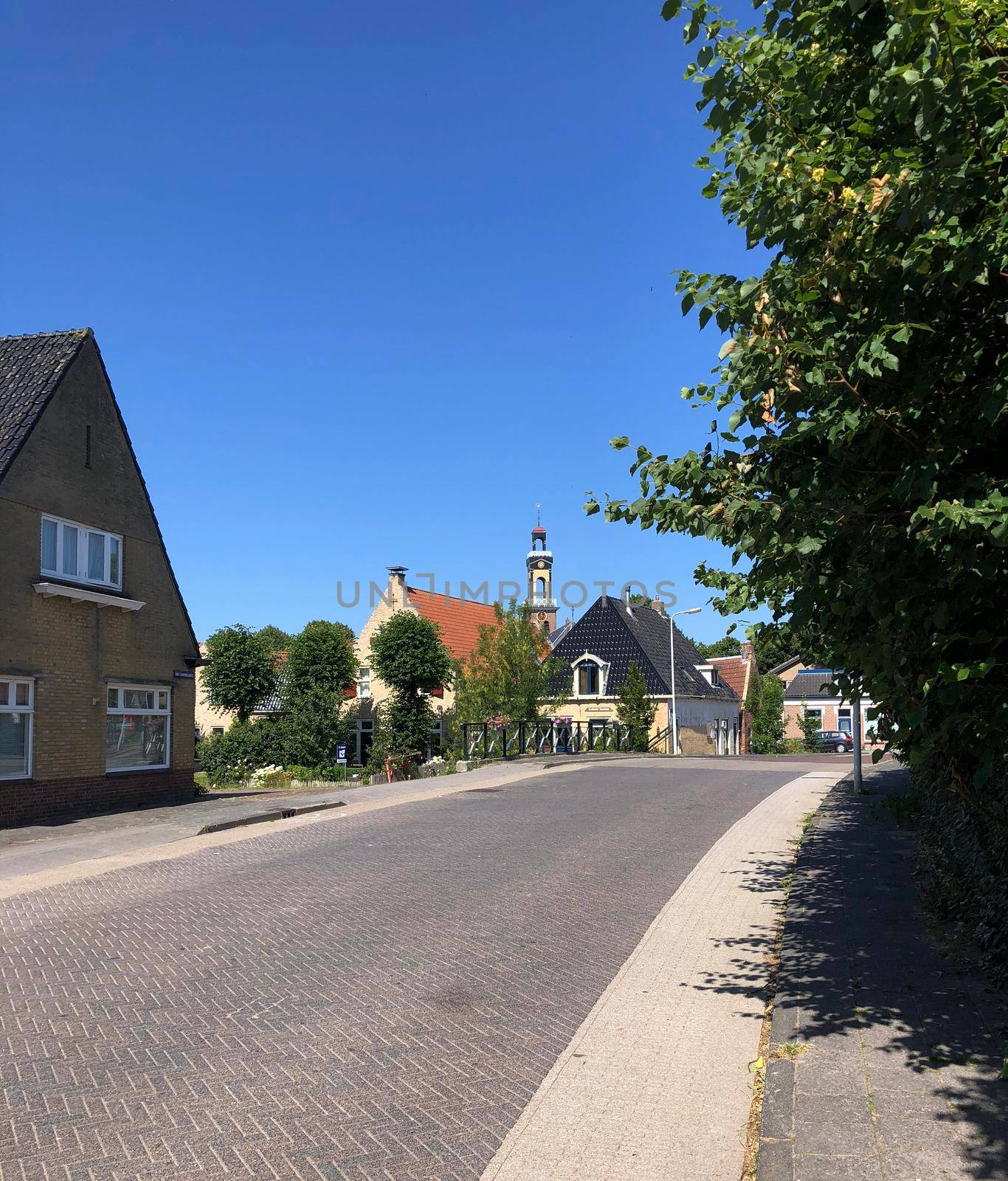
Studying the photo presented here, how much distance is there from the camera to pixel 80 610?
1828 centimetres

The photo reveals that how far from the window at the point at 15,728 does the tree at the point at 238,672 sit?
92.9 ft

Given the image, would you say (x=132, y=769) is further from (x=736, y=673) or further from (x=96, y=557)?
(x=736, y=673)

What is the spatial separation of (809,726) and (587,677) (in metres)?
15.4

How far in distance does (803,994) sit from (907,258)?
448 cm

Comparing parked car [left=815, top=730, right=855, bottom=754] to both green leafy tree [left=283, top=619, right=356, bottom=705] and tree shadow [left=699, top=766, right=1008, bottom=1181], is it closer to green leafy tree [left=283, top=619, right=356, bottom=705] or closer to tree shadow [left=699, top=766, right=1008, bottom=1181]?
green leafy tree [left=283, top=619, right=356, bottom=705]

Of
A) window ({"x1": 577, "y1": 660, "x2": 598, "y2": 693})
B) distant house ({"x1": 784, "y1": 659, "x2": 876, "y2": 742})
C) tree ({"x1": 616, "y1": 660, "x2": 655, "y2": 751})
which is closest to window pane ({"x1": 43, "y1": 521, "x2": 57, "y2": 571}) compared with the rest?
tree ({"x1": 616, "y1": 660, "x2": 655, "y2": 751})

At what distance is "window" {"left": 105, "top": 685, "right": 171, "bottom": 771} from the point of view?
19.3 m

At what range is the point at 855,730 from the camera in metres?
20.0

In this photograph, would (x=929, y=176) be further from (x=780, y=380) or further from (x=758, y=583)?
(x=758, y=583)

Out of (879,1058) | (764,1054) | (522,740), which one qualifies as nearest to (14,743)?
(764,1054)

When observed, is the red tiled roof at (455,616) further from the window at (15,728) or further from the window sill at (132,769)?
the window at (15,728)

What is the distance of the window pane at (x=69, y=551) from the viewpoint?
18172 mm

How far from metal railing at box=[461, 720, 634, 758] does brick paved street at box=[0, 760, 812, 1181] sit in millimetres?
18220

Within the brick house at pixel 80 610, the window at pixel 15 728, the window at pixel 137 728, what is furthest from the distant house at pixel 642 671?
the window at pixel 15 728
